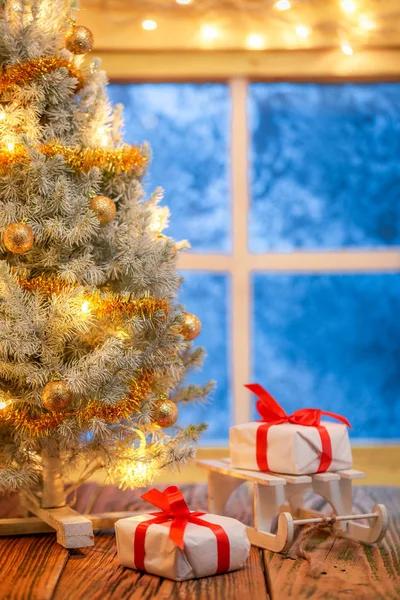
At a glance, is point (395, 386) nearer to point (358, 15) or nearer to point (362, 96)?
point (362, 96)

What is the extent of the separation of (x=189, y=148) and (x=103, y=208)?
130cm

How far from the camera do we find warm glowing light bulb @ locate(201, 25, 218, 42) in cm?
304

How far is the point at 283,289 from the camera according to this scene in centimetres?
→ 324

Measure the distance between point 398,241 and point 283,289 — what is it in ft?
1.68

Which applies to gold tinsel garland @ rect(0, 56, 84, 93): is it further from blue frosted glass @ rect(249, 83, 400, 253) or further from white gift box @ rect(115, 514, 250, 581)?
blue frosted glass @ rect(249, 83, 400, 253)

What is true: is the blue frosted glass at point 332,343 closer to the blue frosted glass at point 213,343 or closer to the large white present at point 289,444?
the blue frosted glass at point 213,343

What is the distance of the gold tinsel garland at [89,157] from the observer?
2.03 meters

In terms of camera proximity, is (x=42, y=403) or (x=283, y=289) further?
(x=283, y=289)

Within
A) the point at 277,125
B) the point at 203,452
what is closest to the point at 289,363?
the point at 203,452

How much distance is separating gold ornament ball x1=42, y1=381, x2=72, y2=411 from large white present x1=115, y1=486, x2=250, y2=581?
1.09ft

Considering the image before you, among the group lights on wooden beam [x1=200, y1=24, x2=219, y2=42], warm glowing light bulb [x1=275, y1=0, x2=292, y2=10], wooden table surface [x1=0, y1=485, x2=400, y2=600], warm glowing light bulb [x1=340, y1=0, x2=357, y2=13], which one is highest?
warm glowing light bulb [x1=340, y1=0, x2=357, y2=13]

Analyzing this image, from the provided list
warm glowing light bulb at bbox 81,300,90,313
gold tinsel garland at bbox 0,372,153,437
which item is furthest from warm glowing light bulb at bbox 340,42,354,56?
gold tinsel garland at bbox 0,372,153,437

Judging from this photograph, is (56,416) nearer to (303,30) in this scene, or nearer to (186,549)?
(186,549)

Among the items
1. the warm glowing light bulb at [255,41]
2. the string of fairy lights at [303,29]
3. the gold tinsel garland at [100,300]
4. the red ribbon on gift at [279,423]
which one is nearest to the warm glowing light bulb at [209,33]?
the string of fairy lights at [303,29]
